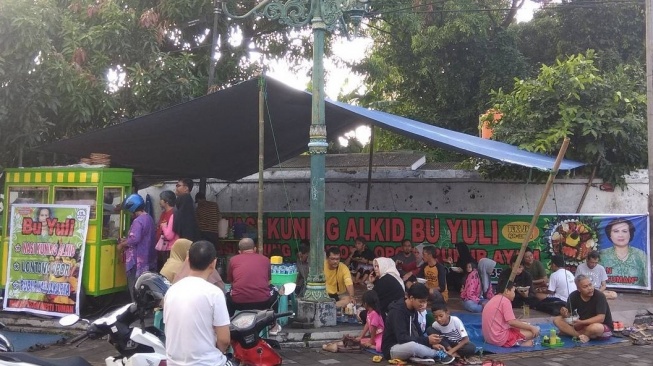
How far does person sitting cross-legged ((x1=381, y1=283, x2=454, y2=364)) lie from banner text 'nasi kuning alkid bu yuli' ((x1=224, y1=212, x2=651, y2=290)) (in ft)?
16.4

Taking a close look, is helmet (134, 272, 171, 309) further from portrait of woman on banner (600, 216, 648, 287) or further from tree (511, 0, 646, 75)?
tree (511, 0, 646, 75)

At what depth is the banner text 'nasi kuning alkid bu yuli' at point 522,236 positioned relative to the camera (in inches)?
455

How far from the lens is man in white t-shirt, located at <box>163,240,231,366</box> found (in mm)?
3367

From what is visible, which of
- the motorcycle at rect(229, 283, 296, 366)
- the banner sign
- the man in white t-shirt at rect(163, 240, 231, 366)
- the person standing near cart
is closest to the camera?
the man in white t-shirt at rect(163, 240, 231, 366)

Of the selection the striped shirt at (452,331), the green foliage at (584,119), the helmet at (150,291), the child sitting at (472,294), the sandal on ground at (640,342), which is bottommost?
the sandal on ground at (640,342)

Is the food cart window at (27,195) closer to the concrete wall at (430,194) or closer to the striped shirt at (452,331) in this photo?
the striped shirt at (452,331)

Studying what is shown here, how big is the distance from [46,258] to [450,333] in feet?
17.2

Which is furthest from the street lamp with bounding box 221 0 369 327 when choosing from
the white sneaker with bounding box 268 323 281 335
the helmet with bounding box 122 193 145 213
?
the helmet with bounding box 122 193 145 213

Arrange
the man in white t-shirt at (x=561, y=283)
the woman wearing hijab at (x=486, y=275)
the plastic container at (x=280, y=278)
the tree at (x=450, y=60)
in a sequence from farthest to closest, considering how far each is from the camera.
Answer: the tree at (x=450, y=60), the woman wearing hijab at (x=486, y=275), the man in white t-shirt at (x=561, y=283), the plastic container at (x=280, y=278)

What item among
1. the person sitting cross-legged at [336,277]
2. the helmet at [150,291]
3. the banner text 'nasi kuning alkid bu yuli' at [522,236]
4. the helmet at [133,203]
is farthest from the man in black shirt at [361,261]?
the helmet at [150,291]

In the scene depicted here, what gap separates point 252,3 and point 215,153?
358 cm

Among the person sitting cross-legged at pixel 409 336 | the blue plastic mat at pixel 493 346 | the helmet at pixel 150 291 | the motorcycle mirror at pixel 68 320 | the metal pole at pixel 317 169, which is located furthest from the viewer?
the metal pole at pixel 317 169

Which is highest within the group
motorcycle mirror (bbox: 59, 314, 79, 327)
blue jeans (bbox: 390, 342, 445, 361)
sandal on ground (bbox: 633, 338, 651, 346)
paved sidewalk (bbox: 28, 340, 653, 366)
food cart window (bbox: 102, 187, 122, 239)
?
food cart window (bbox: 102, 187, 122, 239)

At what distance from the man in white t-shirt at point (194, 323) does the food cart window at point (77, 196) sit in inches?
211
